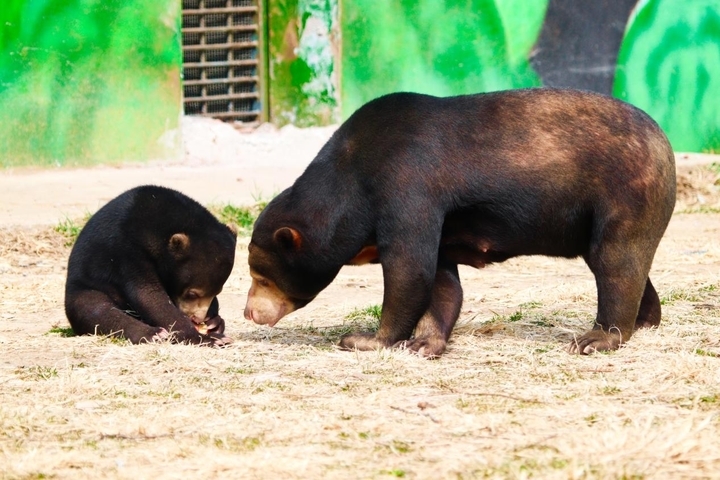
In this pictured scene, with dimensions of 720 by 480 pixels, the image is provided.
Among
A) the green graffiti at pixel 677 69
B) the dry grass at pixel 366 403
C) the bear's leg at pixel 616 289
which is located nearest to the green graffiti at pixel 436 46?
the green graffiti at pixel 677 69

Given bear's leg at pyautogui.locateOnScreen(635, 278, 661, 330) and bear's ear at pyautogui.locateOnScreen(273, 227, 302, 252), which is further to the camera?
bear's leg at pyautogui.locateOnScreen(635, 278, 661, 330)

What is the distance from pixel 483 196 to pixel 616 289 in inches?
33.3

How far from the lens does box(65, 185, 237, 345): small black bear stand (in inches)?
273

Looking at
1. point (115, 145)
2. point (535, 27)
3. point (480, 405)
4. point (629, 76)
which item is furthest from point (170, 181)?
point (480, 405)

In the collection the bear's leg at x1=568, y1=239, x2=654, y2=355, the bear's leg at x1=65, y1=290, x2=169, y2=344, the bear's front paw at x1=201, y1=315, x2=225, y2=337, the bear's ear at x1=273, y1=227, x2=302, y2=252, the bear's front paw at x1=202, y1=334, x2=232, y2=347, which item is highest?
the bear's ear at x1=273, y1=227, x2=302, y2=252

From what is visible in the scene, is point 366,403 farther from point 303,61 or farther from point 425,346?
point 303,61

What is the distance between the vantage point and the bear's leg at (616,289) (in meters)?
6.34

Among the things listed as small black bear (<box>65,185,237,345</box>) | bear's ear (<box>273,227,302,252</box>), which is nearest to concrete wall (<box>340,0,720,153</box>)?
small black bear (<box>65,185,237,345</box>)

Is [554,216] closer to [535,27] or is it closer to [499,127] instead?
[499,127]

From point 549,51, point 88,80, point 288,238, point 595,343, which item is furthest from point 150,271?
point 549,51

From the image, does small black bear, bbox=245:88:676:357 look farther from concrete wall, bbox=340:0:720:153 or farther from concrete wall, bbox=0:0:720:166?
concrete wall, bbox=340:0:720:153

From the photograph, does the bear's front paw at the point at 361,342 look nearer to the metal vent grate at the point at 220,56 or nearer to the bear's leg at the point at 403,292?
the bear's leg at the point at 403,292

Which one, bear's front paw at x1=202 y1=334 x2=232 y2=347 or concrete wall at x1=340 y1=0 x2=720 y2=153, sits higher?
concrete wall at x1=340 y1=0 x2=720 y2=153

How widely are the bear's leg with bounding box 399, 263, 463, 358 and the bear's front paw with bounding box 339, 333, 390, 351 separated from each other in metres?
0.13
